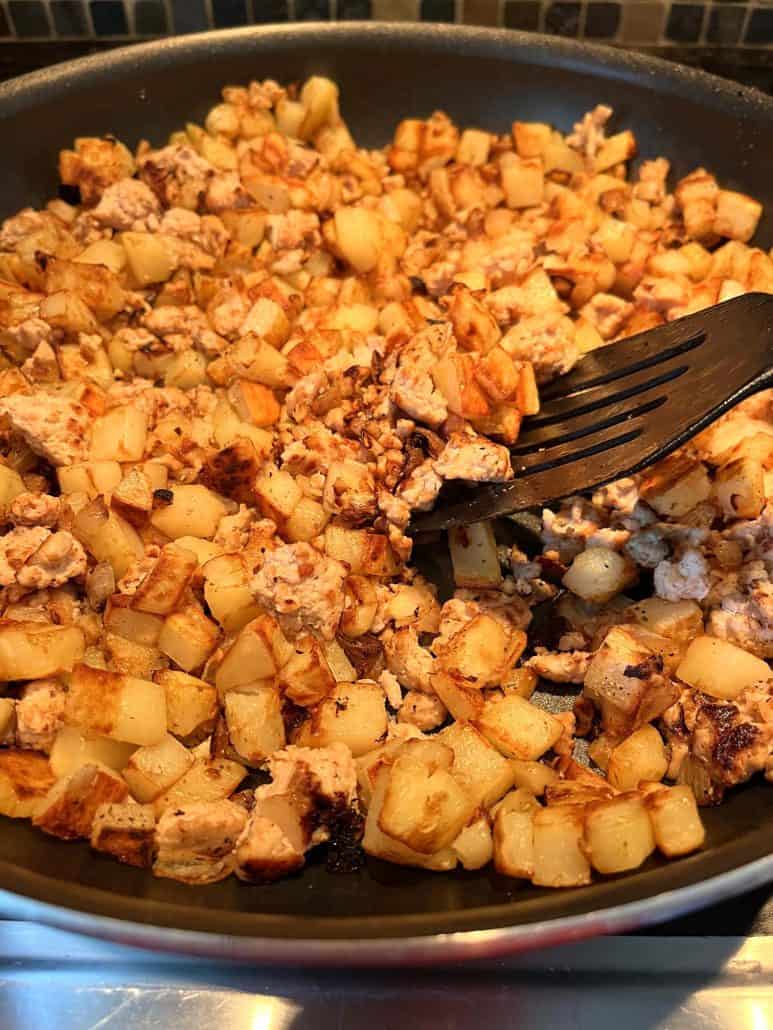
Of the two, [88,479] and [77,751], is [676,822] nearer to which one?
[77,751]

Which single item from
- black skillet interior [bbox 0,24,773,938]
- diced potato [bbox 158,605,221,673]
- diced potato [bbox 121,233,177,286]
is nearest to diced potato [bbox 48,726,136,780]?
diced potato [bbox 158,605,221,673]

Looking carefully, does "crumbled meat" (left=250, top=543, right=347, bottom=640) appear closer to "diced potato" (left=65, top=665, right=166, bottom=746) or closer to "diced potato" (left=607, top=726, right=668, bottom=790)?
"diced potato" (left=65, top=665, right=166, bottom=746)

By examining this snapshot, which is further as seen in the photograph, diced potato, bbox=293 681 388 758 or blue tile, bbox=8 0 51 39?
blue tile, bbox=8 0 51 39

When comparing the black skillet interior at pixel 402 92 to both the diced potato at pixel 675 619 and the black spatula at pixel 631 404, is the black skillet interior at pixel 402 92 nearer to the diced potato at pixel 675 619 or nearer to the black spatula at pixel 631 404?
the black spatula at pixel 631 404

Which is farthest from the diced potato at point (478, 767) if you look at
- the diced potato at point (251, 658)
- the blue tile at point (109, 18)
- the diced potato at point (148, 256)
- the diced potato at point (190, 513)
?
the blue tile at point (109, 18)

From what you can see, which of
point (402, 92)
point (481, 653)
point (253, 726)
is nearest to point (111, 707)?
point (253, 726)

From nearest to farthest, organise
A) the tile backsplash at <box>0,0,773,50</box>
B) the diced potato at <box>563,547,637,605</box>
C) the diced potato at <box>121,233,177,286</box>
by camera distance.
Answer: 1. the diced potato at <box>563,547,637,605</box>
2. the diced potato at <box>121,233,177,286</box>
3. the tile backsplash at <box>0,0,773,50</box>
